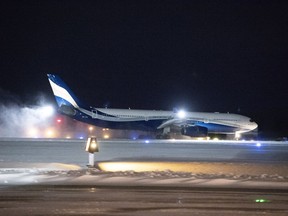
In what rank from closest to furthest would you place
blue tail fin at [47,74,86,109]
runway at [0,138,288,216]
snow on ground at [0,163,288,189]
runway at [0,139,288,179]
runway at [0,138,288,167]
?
runway at [0,138,288,216]
snow on ground at [0,163,288,189]
runway at [0,139,288,179]
runway at [0,138,288,167]
blue tail fin at [47,74,86,109]

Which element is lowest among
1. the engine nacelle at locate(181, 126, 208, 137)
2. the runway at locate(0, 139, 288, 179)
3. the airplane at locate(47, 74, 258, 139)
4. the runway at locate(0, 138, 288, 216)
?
the runway at locate(0, 138, 288, 216)

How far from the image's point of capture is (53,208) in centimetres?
1145

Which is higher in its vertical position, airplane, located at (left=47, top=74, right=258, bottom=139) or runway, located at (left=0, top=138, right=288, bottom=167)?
airplane, located at (left=47, top=74, right=258, bottom=139)

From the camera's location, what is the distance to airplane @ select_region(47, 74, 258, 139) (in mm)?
72688

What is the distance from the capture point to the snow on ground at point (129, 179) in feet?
53.1

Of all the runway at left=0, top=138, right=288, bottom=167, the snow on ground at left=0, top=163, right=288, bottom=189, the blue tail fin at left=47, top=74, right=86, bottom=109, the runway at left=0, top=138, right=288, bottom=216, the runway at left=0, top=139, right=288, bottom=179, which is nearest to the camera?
the runway at left=0, top=138, right=288, bottom=216

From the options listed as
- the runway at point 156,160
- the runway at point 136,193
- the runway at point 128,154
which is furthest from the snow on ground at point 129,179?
the runway at point 128,154

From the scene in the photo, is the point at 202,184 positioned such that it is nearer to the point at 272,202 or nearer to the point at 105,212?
the point at 272,202

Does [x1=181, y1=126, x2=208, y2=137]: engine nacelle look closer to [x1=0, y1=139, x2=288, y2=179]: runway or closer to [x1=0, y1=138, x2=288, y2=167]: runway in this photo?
[x1=0, y1=138, x2=288, y2=167]: runway

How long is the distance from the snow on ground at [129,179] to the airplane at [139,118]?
53.3 m

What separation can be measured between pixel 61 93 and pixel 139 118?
35.5 feet

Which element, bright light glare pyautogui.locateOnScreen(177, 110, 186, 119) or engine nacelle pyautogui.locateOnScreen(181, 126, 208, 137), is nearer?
engine nacelle pyautogui.locateOnScreen(181, 126, 208, 137)

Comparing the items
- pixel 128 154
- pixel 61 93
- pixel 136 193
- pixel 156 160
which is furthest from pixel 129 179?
pixel 61 93

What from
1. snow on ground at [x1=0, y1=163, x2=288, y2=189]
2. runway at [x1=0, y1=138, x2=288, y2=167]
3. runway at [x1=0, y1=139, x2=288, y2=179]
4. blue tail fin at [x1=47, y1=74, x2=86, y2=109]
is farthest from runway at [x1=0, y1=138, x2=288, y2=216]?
blue tail fin at [x1=47, y1=74, x2=86, y2=109]
